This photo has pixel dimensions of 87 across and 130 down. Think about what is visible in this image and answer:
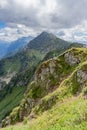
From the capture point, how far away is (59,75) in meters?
76.6

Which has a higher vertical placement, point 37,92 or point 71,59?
point 71,59

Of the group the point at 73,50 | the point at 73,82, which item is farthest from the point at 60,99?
the point at 73,50

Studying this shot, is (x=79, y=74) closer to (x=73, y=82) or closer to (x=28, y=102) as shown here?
(x=73, y=82)

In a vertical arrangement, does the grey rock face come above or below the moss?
above

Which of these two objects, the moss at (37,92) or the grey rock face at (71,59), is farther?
the grey rock face at (71,59)

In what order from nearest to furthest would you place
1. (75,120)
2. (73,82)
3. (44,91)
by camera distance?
(75,120) < (73,82) < (44,91)

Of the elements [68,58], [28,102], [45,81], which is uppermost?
[68,58]

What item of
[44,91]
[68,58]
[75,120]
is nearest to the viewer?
[75,120]

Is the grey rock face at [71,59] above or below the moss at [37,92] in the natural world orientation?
above

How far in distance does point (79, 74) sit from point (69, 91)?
19.9 feet

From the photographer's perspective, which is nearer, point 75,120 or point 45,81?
point 75,120

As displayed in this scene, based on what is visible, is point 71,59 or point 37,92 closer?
point 37,92

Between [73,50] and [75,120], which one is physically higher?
[73,50]

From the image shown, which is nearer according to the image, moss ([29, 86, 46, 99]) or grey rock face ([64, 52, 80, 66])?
moss ([29, 86, 46, 99])
